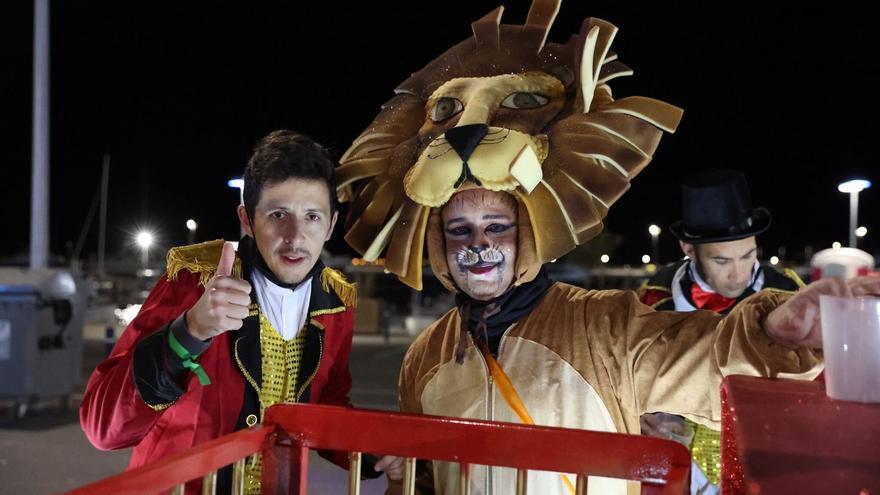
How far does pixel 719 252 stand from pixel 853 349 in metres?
2.68

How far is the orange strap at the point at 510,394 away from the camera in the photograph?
79.3 inches

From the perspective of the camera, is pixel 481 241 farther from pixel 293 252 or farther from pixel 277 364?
pixel 277 364

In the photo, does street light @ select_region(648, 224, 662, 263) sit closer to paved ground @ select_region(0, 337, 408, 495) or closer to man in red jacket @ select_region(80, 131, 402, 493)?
paved ground @ select_region(0, 337, 408, 495)

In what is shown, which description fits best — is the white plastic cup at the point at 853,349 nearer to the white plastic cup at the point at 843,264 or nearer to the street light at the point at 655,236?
the white plastic cup at the point at 843,264

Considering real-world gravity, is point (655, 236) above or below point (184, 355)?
above

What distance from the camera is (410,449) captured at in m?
1.51

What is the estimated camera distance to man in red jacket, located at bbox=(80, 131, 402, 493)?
190cm

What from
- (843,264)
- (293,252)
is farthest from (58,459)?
(843,264)

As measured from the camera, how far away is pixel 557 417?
6.64 feet

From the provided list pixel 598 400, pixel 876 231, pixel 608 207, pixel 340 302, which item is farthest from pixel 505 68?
pixel 876 231

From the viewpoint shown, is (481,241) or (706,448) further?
(706,448)

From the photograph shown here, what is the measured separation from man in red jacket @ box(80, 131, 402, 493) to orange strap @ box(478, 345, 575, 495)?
1.21 ft

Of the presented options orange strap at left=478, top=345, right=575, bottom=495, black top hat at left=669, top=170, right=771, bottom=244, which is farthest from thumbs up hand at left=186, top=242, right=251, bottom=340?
black top hat at left=669, top=170, right=771, bottom=244

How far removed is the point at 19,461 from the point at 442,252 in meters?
5.03
